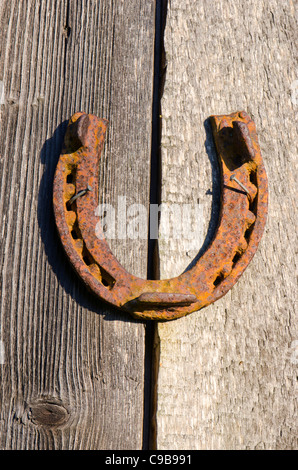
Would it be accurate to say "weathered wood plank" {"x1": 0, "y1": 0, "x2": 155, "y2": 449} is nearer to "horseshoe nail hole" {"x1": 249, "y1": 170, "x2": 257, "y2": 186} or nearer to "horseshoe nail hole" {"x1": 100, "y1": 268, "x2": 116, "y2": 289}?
"horseshoe nail hole" {"x1": 100, "y1": 268, "x2": 116, "y2": 289}

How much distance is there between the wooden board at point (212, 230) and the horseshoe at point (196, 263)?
5 cm

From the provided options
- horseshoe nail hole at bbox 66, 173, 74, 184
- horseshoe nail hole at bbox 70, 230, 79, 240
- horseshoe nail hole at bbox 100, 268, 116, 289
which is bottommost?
horseshoe nail hole at bbox 100, 268, 116, 289

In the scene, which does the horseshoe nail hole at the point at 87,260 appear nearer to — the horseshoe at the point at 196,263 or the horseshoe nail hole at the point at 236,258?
the horseshoe at the point at 196,263

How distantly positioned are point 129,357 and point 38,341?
0.20m

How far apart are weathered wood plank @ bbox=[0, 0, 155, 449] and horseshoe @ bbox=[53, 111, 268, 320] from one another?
0.05 meters

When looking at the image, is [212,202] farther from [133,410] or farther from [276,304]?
[133,410]

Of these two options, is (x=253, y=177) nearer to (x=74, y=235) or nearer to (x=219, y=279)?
(x=219, y=279)

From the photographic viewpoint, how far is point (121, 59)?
3.98ft

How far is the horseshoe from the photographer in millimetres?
1053

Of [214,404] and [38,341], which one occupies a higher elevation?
[38,341]

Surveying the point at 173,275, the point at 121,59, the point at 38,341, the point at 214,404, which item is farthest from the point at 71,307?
the point at 121,59

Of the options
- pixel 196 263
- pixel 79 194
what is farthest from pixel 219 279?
pixel 79 194

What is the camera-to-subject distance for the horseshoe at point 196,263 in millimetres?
1053

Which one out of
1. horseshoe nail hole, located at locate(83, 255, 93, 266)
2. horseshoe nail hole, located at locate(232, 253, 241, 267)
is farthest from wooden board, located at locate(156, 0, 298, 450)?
horseshoe nail hole, located at locate(83, 255, 93, 266)
